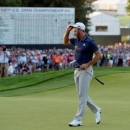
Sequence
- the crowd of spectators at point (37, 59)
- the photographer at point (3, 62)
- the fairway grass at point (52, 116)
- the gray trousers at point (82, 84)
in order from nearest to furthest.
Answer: the fairway grass at point (52, 116) < the gray trousers at point (82, 84) < the photographer at point (3, 62) < the crowd of spectators at point (37, 59)

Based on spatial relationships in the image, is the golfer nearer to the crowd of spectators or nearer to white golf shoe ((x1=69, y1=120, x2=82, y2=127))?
white golf shoe ((x1=69, y1=120, x2=82, y2=127))

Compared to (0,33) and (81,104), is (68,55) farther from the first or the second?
(81,104)

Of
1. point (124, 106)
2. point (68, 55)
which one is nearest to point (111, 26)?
point (68, 55)

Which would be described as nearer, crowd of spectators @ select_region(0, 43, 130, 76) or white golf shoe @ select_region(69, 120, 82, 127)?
white golf shoe @ select_region(69, 120, 82, 127)

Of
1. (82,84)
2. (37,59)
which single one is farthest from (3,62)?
(82,84)

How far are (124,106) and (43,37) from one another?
21036 millimetres

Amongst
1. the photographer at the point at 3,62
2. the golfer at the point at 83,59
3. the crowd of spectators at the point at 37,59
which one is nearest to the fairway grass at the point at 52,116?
the golfer at the point at 83,59

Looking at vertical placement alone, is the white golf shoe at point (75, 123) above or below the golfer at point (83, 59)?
below

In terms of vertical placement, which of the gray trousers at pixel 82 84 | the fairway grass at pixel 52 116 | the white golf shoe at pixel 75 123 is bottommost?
the fairway grass at pixel 52 116

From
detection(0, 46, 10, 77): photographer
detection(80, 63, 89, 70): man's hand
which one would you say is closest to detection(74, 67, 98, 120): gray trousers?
detection(80, 63, 89, 70): man's hand

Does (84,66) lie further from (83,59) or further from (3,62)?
(3,62)

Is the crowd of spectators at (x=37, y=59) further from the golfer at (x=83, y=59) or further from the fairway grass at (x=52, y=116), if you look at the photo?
the golfer at (x=83, y=59)

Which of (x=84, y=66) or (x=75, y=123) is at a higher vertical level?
(x=84, y=66)

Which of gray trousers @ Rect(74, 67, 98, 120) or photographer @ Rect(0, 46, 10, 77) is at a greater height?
gray trousers @ Rect(74, 67, 98, 120)
